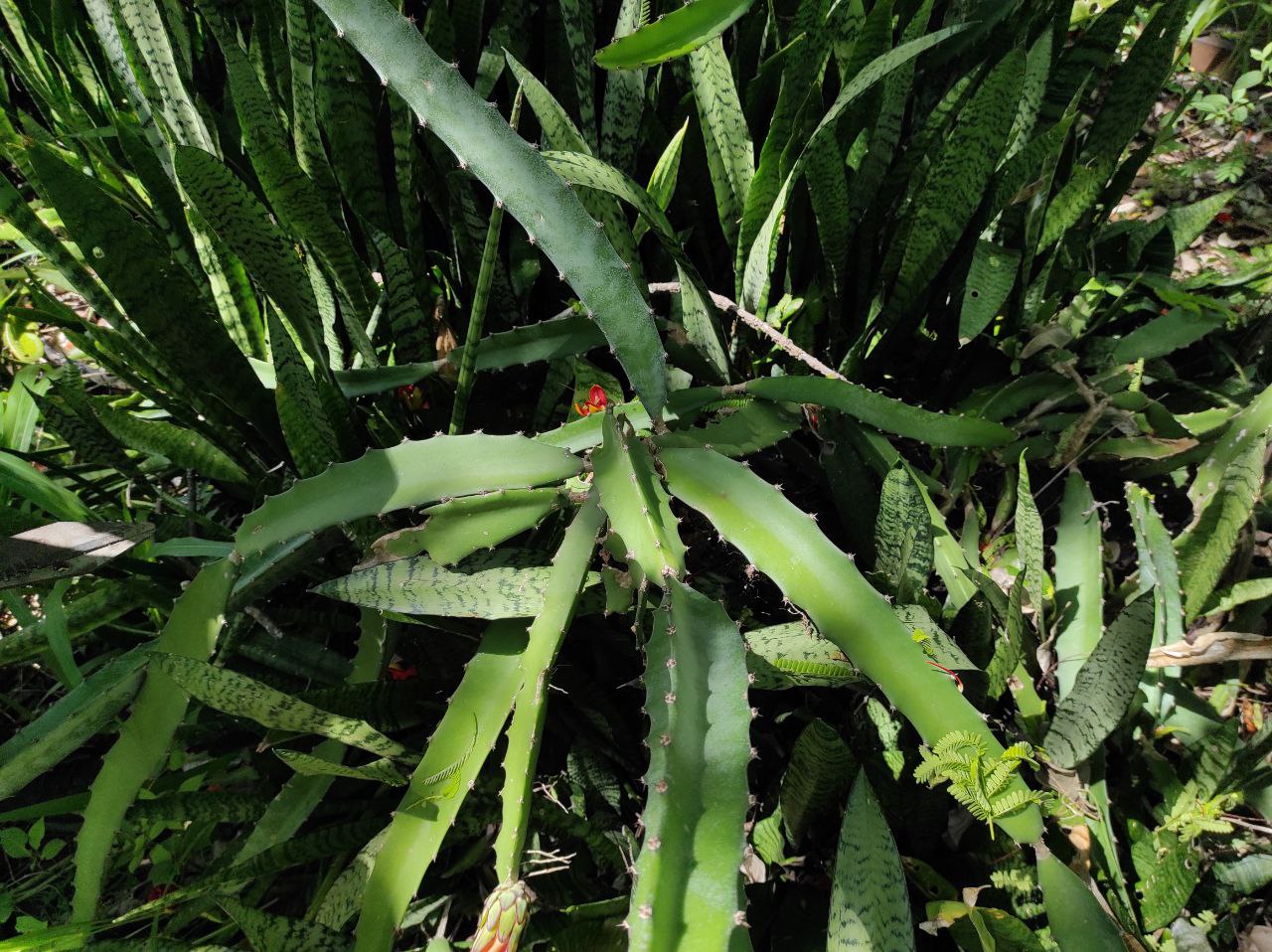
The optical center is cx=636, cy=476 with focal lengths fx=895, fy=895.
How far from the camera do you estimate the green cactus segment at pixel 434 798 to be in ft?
2.85

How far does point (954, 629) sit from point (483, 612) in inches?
23.6

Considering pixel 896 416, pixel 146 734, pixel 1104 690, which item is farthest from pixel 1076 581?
pixel 146 734

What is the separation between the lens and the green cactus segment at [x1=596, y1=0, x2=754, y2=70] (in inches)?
36.2

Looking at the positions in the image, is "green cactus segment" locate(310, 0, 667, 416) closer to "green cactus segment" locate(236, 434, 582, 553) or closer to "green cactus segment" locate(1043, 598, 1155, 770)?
"green cactus segment" locate(236, 434, 582, 553)

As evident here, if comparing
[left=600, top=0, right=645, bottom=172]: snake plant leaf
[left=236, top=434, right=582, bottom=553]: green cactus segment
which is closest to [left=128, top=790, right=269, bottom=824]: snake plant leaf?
[left=236, top=434, right=582, bottom=553]: green cactus segment

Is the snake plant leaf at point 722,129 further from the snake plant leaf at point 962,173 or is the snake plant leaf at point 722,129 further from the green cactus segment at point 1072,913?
the green cactus segment at point 1072,913

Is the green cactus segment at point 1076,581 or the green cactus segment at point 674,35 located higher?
the green cactus segment at point 674,35

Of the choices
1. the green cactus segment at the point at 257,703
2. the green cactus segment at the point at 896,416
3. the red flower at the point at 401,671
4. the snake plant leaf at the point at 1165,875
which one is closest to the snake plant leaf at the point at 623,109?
the green cactus segment at the point at 896,416

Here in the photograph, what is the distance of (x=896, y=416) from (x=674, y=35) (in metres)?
0.53

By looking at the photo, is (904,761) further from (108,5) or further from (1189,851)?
(108,5)

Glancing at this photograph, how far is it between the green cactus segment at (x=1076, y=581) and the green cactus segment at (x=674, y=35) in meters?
0.84

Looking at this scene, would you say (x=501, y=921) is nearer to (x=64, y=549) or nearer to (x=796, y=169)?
(x=64, y=549)

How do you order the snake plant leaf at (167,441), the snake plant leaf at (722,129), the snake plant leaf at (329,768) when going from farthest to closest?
1. the snake plant leaf at (722,129)
2. the snake plant leaf at (167,441)
3. the snake plant leaf at (329,768)

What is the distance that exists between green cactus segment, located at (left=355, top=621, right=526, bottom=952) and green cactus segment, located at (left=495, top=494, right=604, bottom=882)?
39 mm
